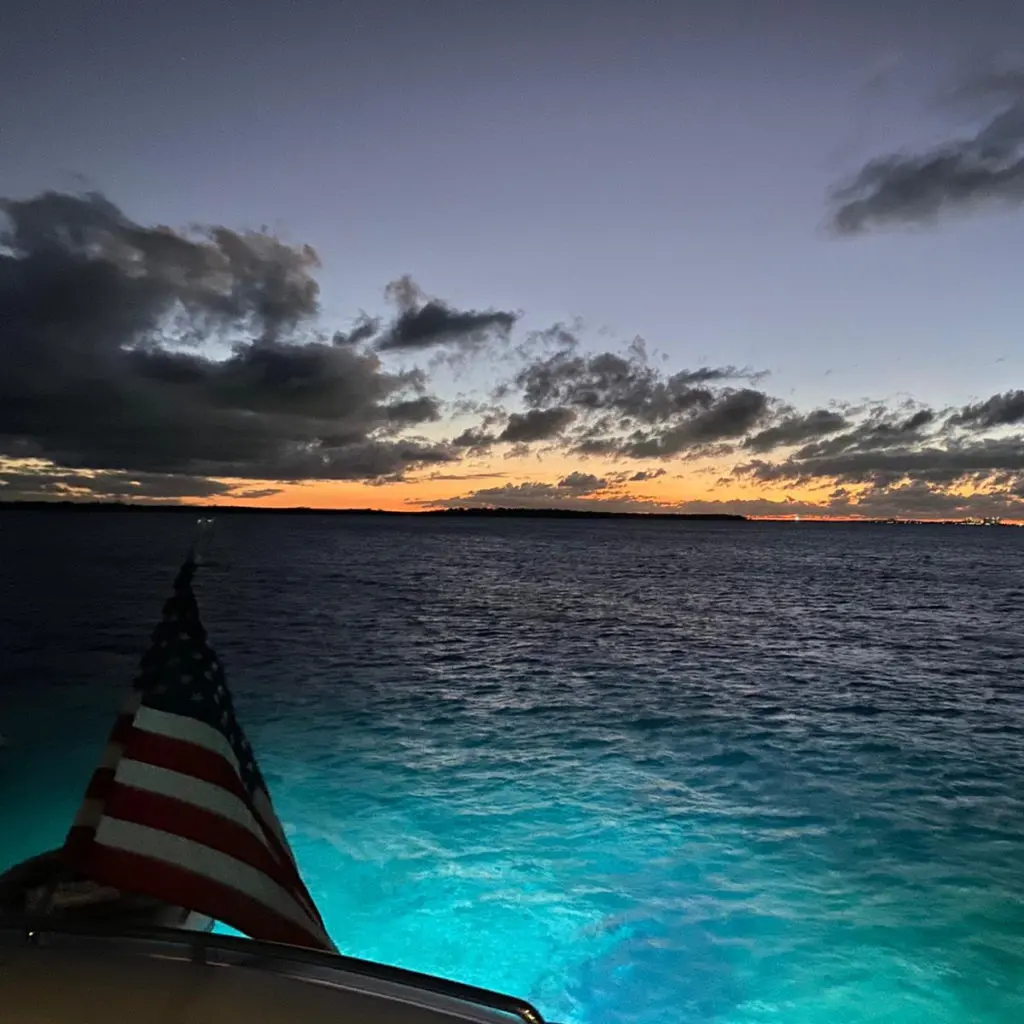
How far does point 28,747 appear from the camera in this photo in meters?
22.6

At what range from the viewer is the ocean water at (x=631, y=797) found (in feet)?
40.7

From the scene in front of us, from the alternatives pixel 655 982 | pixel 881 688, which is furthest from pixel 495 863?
pixel 881 688

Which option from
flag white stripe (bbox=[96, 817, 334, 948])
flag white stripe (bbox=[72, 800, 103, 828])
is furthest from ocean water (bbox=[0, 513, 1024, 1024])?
flag white stripe (bbox=[72, 800, 103, 828])

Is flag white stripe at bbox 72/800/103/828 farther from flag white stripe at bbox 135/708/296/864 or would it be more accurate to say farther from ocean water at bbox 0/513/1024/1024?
ocean water at bbox 0/513/1024/1024

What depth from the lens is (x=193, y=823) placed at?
4.18 m

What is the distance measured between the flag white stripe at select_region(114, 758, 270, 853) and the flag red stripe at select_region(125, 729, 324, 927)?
0.08 ft

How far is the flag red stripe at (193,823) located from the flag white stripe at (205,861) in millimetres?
26

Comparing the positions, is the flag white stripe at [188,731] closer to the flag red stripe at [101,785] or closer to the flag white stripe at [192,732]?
the flag white stripe at [192,732]

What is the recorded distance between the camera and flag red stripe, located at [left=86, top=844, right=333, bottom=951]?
155 inches

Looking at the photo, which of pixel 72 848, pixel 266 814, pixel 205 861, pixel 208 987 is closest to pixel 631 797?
pixel 266 814

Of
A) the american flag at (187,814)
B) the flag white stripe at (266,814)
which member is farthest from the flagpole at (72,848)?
the flag white stripe at (266,814)

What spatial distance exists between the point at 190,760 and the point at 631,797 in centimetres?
1657

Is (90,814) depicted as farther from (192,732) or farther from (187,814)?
(192,732)

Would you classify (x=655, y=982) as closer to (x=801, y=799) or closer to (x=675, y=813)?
(x=675, y=813)
